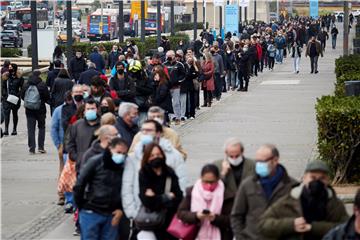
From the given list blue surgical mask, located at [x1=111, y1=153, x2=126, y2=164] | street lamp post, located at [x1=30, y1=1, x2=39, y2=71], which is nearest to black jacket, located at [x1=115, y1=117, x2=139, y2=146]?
blue surgical mask, located at [x1=111, y1=153, x2=126, y2=164]

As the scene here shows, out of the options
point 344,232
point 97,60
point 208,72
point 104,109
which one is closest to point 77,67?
point 97,60

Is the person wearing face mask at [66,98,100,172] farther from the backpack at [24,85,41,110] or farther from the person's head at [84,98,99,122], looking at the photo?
the backpack at [24,85,41,110]

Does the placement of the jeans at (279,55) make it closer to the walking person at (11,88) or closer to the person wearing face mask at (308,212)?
the walking person at (11,88)

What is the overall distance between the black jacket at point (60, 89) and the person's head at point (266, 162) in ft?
38.6

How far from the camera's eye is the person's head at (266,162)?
993cm

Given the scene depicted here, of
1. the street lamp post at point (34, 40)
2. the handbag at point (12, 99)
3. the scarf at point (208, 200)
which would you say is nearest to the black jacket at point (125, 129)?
the scarf at point (208, 200)

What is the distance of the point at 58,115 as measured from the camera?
53.7 feet

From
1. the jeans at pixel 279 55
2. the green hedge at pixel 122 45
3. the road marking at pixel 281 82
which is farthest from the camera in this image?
the jeans at pixel 279 55

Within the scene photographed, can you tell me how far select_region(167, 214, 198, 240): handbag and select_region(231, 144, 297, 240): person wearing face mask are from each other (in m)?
0.67

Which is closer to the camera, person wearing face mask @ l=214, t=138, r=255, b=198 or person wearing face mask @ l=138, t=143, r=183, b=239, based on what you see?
person wearing face mask @ l=214, t=138, r=255, b=198

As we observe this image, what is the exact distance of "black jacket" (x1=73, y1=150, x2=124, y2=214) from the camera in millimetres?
11227

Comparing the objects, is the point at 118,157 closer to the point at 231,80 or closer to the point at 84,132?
the point at 84,132

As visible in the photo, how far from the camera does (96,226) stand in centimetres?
1138

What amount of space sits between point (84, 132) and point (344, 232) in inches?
215
